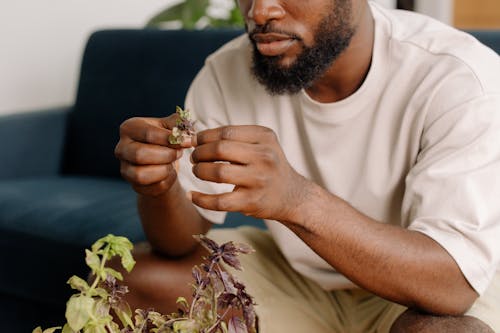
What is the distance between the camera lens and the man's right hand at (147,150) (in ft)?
3.87

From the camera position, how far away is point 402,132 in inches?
55.4

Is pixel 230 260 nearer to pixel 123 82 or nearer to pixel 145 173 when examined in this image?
pixel 145 173

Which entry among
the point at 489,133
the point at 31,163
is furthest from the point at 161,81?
the point at 489,133

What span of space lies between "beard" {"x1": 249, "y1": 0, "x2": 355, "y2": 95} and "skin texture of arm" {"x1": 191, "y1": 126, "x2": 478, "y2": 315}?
0.32 metres

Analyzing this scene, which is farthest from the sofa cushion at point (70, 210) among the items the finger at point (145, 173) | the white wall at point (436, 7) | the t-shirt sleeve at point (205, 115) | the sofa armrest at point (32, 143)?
the white wall at point (436, 7)

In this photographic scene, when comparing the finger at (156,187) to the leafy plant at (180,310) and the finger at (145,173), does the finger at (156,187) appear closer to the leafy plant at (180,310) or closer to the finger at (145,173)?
the finger at (145,173)

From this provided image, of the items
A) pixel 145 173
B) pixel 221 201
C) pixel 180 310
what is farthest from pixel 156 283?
pixel 180 310

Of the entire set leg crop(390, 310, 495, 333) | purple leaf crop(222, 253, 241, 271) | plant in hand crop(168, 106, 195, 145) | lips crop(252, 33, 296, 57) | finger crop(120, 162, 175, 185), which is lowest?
leg crop(390, 310, 495, 333)

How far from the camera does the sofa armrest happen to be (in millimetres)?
2744

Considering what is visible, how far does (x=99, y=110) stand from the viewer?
2766 mm

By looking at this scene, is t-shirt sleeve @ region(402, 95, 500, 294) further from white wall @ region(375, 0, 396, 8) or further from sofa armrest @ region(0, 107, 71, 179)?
white wall @ region(375, 0, 396, 8)

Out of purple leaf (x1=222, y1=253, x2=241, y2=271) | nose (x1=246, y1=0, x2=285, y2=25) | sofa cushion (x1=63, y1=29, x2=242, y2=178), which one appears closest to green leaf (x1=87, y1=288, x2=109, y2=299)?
purple leaf (x1=222, y1=253, x2=241, y2=271)

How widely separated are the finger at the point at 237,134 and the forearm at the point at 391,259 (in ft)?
0.44

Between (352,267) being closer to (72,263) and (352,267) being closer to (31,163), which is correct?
(72,263)
